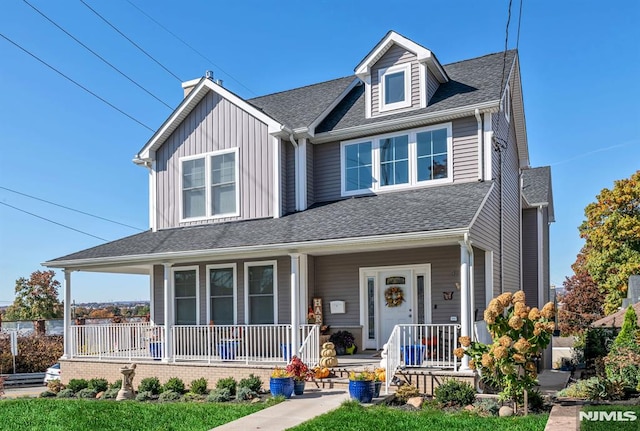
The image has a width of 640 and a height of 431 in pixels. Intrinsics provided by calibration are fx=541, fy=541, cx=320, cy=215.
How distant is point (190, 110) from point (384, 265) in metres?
7.20

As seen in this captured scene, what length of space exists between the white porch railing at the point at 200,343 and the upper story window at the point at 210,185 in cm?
330

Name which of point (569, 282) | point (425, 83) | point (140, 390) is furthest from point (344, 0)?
point (569, 282)

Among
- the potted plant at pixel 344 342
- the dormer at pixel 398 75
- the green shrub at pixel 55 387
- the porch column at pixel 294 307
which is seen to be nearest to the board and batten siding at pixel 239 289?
the potted plant at pixel 344 342

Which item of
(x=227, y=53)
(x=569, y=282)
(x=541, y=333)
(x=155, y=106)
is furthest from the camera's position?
(x=569, y=282)

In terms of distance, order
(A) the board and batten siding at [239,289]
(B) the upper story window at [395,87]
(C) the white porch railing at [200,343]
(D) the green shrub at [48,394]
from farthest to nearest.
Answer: (B) the upper story window at [395,87] → (A) the board and batten siding at [239,289] → (D) the green shrub at [48,394] → (C) the white porch railing at [200,343]

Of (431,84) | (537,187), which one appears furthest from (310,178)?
(537,187)

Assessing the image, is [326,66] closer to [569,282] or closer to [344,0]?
[344,0]

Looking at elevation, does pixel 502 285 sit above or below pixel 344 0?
below

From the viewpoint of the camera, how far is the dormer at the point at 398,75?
13789 mm

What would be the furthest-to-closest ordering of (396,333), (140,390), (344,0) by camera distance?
(344,0), (140,390), (396,333)

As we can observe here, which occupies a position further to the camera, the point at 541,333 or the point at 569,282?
the point at 569,282

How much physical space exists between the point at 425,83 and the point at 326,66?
6.23 meters

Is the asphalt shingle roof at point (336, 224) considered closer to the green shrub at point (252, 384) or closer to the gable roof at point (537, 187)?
the green shrub at point (252, 384)

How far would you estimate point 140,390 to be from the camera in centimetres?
1190
